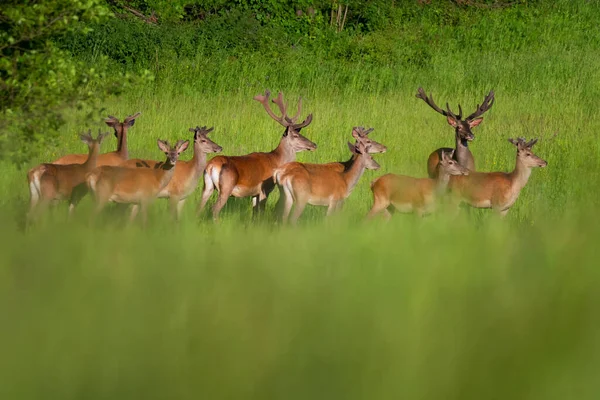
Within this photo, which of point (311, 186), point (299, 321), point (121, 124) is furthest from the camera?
point (121, 124)

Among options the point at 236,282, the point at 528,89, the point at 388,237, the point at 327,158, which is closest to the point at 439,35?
the point at 528,89

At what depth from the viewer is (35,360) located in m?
4.73

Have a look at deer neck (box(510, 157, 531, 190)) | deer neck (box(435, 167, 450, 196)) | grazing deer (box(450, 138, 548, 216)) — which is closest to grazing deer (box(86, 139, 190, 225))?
deer neck (box(435, 167, 450, 196))

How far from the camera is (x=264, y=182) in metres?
11.4

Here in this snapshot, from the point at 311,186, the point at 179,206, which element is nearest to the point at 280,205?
the point at 311,186

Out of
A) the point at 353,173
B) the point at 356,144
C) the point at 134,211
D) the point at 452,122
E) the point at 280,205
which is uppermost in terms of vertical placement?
the point at 452,122

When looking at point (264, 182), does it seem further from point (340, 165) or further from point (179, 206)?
point (179, 206)

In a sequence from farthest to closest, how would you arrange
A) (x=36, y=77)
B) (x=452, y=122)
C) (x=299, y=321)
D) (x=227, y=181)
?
(x=452, y=122), (x=227, y=181), (x=36, y=77), (x=299, y=321)

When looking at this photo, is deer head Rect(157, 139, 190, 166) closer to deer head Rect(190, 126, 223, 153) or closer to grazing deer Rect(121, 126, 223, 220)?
grazing deer Rect(121, 126, 223, 220)

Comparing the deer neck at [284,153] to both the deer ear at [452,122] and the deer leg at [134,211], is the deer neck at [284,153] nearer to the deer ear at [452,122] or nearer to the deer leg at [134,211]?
the deer leg at [134,211]

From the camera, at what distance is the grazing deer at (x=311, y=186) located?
10.6m

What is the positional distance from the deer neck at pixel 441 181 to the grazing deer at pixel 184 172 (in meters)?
2.27

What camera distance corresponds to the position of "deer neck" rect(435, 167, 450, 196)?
417 inches

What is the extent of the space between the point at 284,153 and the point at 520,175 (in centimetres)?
243
